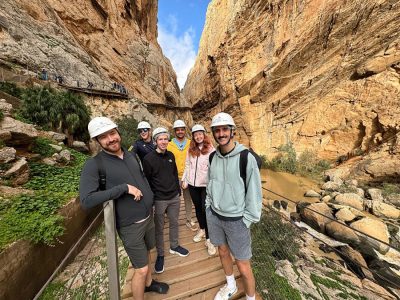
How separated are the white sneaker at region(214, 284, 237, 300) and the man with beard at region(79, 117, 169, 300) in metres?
0.91

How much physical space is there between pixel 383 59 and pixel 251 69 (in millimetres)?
10756

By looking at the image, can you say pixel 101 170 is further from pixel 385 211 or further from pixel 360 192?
pixel 360 192

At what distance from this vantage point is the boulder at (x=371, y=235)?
6.27 metres

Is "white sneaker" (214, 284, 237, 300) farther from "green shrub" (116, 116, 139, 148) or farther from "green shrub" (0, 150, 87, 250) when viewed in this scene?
"green shrub" (116, 116, 139, 148)

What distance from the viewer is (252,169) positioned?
1812 millimetres

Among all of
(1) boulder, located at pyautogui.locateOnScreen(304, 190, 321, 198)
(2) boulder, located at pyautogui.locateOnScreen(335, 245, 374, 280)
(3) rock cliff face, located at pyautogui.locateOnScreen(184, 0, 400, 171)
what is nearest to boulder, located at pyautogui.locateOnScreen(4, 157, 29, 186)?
(2) boulder, located at pyautogui.locateOnScreen(335, 245, 374, 280)

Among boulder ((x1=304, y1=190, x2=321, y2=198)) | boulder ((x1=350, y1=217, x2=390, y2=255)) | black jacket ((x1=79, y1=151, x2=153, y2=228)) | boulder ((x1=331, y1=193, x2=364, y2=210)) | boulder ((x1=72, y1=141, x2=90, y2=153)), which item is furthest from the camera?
boulder ((x1=304, y1=190, x2=321, y2=198))

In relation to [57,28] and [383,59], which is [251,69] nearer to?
[383,59]

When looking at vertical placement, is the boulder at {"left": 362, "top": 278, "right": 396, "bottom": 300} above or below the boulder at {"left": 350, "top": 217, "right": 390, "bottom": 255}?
above

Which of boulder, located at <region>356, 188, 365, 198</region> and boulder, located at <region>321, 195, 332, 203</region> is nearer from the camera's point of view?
boulder, located at <region>321, 195, 332, 203</region>

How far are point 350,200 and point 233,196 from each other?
11466 mm

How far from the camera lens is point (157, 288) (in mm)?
2436

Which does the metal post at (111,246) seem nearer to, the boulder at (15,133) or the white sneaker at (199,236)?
the white sneaker at (199,236)

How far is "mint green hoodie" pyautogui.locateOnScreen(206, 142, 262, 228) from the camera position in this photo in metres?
1.83
